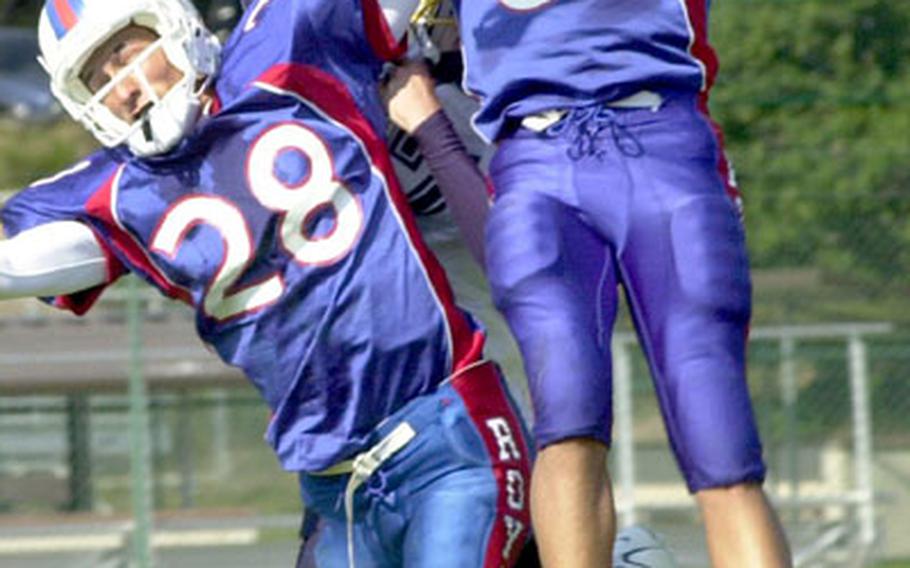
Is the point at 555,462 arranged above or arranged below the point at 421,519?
above

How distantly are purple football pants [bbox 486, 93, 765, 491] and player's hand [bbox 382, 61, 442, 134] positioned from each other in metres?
0.34

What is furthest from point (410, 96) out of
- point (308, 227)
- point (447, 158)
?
point (308, 227)

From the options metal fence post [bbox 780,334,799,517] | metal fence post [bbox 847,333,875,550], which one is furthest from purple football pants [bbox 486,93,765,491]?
metal fence post [bbox 780,334,799,517]

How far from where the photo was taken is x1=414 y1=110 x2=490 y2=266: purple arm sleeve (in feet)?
12.4

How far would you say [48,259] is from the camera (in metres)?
3.91

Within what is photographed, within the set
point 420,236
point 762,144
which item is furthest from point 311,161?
point 762,144

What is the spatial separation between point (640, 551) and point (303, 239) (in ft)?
2.44

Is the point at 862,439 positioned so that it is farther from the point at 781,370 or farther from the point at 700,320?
the point at 700,320

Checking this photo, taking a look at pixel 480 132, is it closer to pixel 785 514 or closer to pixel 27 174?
pixel 785 514

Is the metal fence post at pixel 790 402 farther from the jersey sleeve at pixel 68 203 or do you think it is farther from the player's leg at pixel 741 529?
the player's leg at pixel 741 529

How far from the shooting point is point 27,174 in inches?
739

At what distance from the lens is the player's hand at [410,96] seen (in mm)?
3846

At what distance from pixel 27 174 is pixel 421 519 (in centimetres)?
1525

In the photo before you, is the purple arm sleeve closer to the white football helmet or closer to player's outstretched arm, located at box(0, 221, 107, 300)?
the white football helmet
